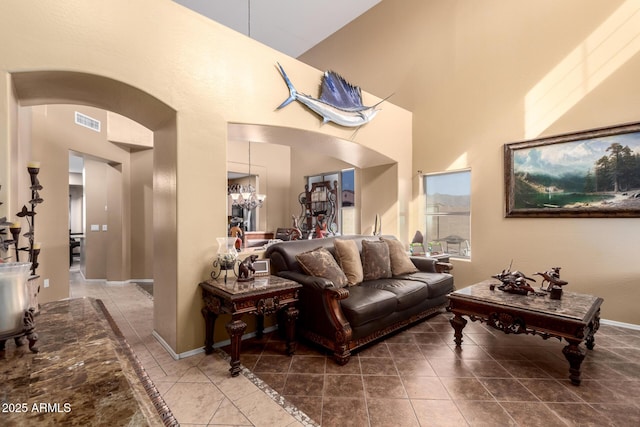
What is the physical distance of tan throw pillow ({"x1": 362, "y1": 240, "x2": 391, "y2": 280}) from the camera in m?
3.57

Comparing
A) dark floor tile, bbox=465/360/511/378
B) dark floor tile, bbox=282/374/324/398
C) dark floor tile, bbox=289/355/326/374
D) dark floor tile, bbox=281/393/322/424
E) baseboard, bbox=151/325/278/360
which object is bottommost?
dark floor tile, bbox=465/360/511/378

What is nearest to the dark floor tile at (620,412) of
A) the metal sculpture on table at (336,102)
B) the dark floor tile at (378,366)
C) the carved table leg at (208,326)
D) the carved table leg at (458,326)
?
the carved table leg at (458,326)

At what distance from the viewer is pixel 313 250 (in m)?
3.30

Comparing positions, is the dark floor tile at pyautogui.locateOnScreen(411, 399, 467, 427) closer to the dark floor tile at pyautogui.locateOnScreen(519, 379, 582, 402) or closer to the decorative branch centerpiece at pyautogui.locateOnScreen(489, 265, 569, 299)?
the dark floor tile at pyautogui.locateOnScreen(519, 379, 582, 402)

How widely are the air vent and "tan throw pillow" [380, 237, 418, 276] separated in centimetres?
530

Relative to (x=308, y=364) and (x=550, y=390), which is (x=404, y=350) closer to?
(x=308, y=364)

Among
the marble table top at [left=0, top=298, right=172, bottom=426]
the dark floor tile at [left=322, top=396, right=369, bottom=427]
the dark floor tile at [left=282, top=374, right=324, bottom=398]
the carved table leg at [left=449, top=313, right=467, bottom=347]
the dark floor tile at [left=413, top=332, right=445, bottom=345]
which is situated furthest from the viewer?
the dark floor tile at [left=413, top=332, right=445, bottom=345]

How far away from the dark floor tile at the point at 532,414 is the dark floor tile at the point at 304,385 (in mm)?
1292

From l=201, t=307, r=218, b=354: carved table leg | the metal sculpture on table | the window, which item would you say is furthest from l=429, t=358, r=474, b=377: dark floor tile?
the metal sculpture on table

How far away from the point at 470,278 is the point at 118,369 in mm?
4854

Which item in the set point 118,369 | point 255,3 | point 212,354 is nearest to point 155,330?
point 212,354

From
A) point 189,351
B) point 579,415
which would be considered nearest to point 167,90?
point 189,351

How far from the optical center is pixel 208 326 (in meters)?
2.69

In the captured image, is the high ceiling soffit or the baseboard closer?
the baseboard
